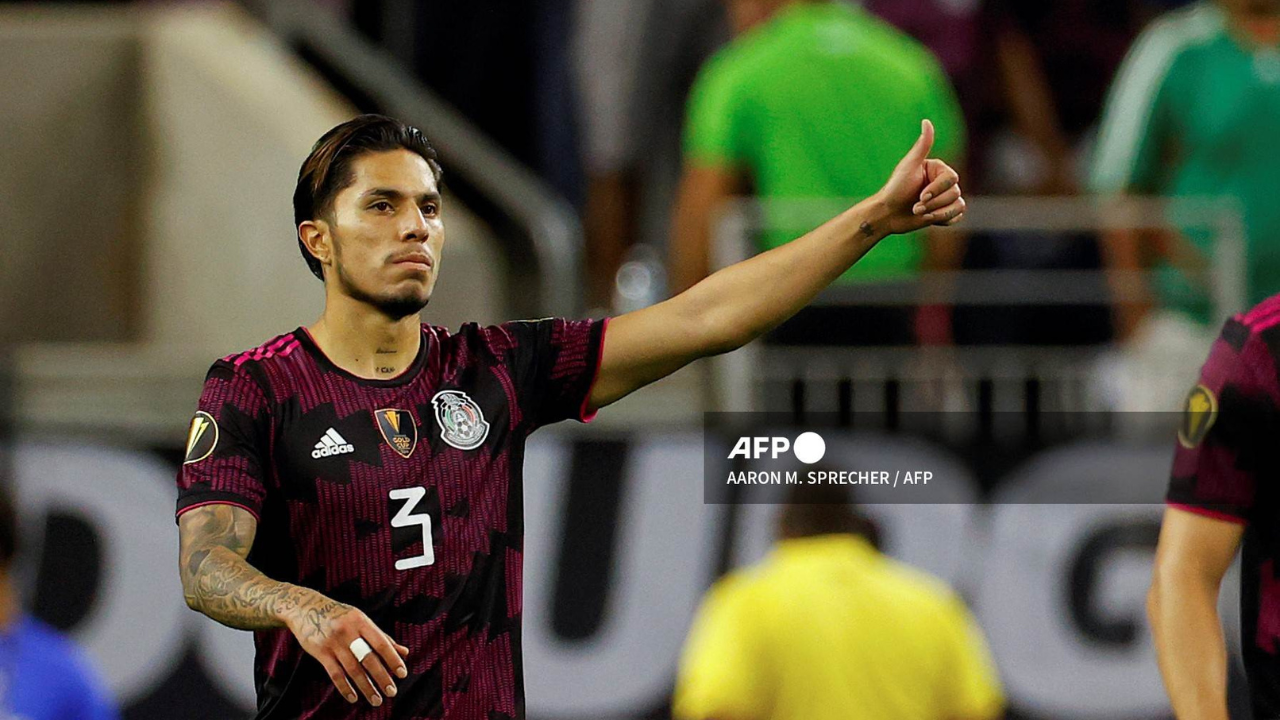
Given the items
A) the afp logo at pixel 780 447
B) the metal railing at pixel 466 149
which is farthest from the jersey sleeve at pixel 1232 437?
the metal railing at pixel 466 149

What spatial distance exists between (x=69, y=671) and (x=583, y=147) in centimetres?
371

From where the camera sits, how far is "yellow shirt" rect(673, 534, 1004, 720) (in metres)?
6.04

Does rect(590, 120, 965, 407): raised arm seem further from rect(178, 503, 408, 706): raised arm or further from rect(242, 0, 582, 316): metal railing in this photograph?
rect(242, 0, 582, 316): metal railing

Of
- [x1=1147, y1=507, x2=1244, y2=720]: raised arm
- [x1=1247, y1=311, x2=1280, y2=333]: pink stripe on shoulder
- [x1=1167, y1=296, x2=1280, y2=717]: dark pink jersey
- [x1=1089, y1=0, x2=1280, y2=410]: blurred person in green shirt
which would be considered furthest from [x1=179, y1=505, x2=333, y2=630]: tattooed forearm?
[x1=1089, y1=0, x2=1280, y2=410]: blurred person in green shirt

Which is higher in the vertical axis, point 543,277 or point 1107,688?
point 543,277

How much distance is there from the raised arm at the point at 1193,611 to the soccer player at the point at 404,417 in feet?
2.75

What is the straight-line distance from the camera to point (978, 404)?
7641mm

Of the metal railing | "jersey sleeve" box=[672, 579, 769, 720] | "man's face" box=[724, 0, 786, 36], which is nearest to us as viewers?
"jersey sleeve" box=[672, 579, 769, 720]

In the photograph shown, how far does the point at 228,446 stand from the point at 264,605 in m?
0.38

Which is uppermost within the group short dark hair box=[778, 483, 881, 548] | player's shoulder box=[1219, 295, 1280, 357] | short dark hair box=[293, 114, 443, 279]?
short dark hair box=[293, 114, 443, 279]

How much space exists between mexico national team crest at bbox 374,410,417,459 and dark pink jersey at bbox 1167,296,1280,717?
1.54 meters

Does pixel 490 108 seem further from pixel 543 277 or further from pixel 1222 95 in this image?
pixel 1222 95

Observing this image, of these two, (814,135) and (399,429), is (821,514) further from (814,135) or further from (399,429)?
(399,429)

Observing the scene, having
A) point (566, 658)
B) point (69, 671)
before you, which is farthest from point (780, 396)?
point (69, 671)
